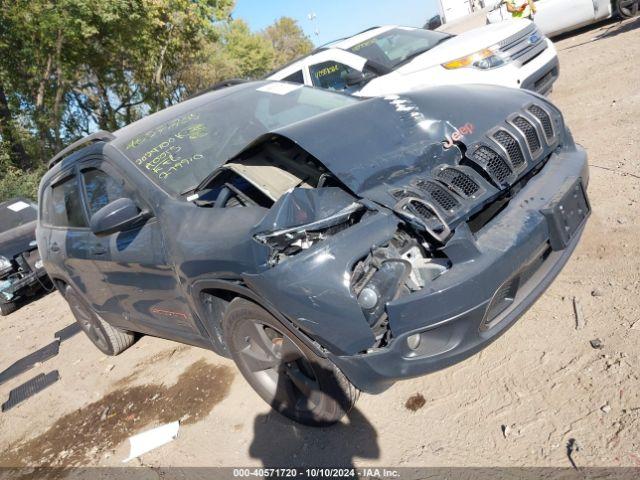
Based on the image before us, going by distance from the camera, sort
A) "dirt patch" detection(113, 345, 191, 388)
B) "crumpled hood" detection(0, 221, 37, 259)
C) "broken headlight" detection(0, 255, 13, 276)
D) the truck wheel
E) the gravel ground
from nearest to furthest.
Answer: the gravel ground → "dirt patch" detection(113, 345, 191, 388) → "broken headlight" detection(0, 255, 13, 276) → "crumpled hood" detection(0, 221, 37, 259) → the truck wheel

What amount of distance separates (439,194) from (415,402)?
1104 mm

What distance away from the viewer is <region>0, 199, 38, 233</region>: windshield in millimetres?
9078

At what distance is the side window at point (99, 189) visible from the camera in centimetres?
336

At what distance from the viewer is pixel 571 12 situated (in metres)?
10.8

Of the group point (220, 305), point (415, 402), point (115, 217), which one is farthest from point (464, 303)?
point (115, 217)

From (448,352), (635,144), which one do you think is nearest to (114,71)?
(635,144)

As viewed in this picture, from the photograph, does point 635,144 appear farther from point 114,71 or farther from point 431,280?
point 114,71

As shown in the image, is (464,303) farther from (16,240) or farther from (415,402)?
(16,240)

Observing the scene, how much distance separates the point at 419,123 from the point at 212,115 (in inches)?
63.3

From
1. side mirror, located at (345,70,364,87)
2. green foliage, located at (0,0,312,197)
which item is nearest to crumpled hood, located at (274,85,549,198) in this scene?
side mirror, located at (345,70,364,87)

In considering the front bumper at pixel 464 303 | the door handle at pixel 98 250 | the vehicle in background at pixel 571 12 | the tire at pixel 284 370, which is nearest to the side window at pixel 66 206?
the door handle at pixel 98 250

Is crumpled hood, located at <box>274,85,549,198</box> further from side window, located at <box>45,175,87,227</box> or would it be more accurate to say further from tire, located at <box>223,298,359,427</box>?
side window, located at <box>45,175,87,227</box>

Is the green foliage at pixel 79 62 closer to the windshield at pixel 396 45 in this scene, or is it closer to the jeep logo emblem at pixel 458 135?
the windshield at pixel 396 45

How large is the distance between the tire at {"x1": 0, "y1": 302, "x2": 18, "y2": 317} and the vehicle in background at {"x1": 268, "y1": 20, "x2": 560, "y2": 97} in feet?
17.4
